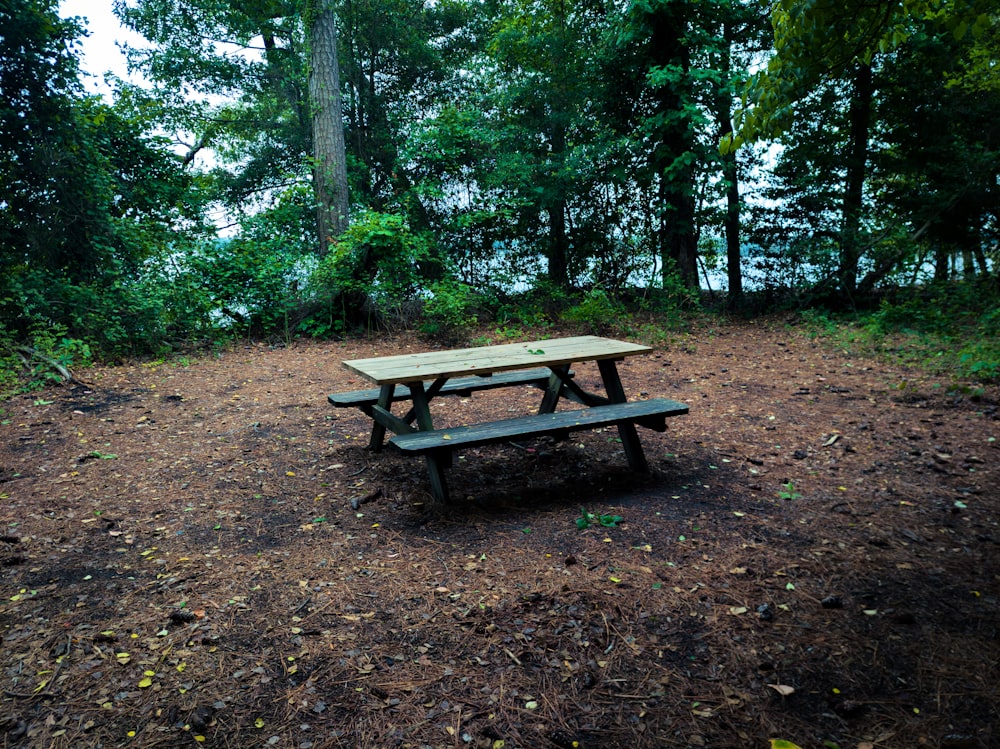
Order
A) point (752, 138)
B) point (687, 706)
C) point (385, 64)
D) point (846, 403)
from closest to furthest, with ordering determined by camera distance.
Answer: point (687, 706)
point (752, 138)
point (846, 403)
point (385, 64)

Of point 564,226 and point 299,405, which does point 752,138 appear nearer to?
point 299,405

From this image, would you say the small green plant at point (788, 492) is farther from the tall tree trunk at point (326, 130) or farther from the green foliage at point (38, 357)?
the tall tree trunk at point (326, 130)

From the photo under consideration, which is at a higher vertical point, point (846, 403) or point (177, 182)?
point (177, 182)

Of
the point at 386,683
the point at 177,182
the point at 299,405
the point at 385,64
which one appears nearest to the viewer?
the point at 386,683

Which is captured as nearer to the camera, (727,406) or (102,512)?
(102,512)

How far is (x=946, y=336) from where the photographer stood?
7277 mm

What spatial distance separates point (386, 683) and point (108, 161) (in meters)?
8.58

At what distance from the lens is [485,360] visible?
382cm

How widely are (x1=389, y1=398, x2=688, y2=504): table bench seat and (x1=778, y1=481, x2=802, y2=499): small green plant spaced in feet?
2.30

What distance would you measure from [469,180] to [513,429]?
906cm

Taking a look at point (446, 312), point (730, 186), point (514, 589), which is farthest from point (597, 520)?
point (730, 186)

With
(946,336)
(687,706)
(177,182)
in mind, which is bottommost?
(687,706)

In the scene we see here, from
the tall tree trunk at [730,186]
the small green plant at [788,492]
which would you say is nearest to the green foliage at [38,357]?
the small green plant at [788,492]

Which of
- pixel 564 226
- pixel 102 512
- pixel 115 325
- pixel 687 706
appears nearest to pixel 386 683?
pixel 687 706
